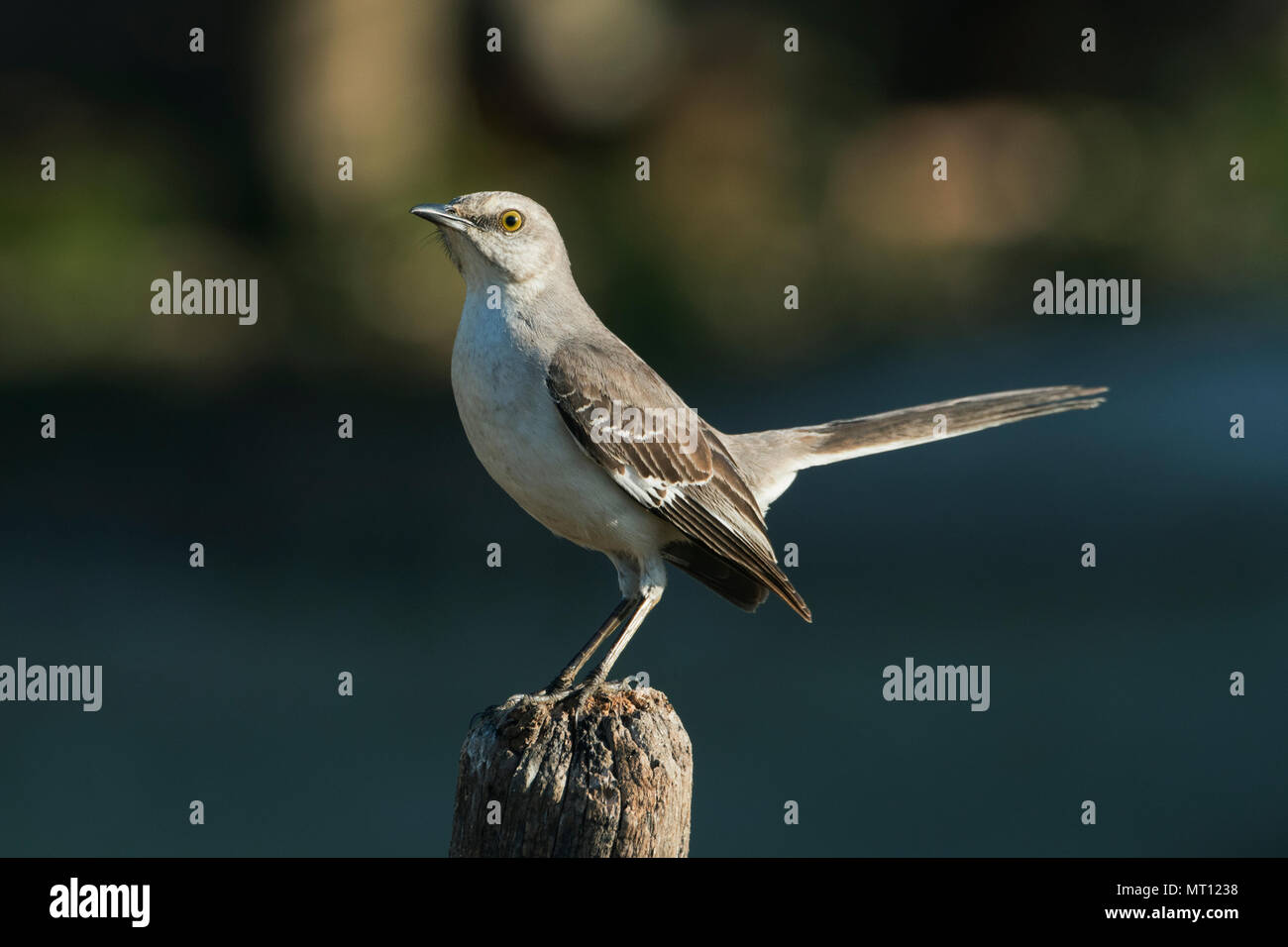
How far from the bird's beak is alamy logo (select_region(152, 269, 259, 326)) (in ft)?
35.6

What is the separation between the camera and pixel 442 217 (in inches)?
203

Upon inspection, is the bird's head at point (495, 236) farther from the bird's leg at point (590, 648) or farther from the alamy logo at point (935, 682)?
the alamy logo at point (935, 682)

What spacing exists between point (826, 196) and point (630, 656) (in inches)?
308

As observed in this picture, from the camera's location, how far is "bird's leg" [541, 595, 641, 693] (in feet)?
16.4

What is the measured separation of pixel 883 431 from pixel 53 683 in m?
9.67

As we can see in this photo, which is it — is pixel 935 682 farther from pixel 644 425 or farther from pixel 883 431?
pixel 644 425

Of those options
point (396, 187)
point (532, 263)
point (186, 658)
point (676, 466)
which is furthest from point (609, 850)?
point (396, 187)

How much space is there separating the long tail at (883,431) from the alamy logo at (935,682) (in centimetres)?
547

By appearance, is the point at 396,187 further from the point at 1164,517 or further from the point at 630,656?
the point at 1164,517

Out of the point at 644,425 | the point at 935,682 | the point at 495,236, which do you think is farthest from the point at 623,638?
the point at 935,682

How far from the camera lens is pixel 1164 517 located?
13.8 meters

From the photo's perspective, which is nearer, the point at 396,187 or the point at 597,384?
the point at 597,384

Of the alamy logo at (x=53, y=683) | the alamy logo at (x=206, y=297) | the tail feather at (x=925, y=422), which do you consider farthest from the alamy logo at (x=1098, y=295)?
the alamy logo at (x=53, y=683)

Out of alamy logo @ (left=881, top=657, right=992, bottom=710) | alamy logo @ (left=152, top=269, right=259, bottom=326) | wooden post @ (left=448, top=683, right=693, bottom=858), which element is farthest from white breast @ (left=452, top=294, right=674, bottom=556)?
alamy logo @ (left=152, top=269, right=259, bottom=326)
